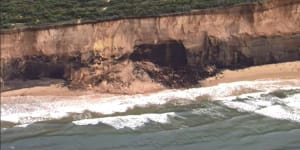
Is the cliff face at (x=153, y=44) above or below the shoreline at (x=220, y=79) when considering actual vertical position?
above

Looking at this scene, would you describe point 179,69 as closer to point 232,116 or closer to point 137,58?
point 137,58

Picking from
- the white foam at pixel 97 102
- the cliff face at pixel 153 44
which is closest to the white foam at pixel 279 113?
the white foam at pixel 97 102

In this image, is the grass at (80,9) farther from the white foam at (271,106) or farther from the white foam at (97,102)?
the white foam at (271,106)

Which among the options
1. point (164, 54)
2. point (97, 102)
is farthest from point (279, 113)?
point (97, 102)

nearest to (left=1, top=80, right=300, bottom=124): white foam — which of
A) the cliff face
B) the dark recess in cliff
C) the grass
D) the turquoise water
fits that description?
the turquoise water

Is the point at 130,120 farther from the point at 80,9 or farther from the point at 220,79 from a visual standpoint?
the point at 80,9

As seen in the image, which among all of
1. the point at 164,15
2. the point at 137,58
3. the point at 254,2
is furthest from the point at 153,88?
the point at 254,2

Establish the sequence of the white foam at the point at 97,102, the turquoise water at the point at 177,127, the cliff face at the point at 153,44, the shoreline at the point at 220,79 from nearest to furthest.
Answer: the turquoise water at the point at 177,127
the white foam at the point at 97,102
the shoreline at the point at 220,79
the cliff face at the point at 153,44
